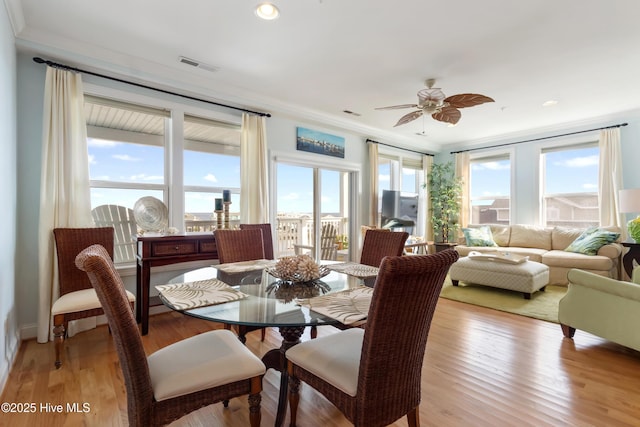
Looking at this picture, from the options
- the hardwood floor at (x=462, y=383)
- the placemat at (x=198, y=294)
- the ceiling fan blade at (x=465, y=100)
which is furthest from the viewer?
the ceiling fan blade at (x=465, y=100)

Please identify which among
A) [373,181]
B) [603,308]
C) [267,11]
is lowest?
[603,308]

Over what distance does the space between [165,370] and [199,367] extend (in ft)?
0.43

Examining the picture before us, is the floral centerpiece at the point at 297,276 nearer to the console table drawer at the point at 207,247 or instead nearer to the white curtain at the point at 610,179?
the console table drawer at the point at 207,247

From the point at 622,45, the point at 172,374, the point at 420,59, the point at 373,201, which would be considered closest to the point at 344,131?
the point at 373,201

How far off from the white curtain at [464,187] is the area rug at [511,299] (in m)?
2.31

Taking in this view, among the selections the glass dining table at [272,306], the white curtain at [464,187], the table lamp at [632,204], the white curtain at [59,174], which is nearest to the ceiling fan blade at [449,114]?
the glass dining table at [272,306]

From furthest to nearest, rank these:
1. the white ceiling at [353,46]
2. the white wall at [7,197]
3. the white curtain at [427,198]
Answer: the white curtain at [427,198] < the white ceiling at [353,46] < the white wall at [7,197]

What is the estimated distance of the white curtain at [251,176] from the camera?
393 cm

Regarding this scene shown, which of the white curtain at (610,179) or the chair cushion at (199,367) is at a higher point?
the white curtain at (610,179)

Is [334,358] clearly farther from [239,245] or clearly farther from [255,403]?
[239,245]

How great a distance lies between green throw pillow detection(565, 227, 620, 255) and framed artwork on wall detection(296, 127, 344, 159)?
3.86 m

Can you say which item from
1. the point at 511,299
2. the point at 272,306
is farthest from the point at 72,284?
the point at 511,299

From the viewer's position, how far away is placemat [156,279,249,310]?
1.46 metres

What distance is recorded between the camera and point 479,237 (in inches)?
223
